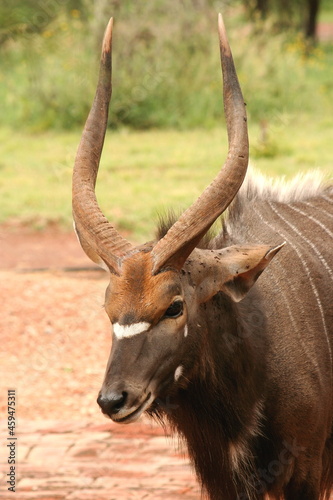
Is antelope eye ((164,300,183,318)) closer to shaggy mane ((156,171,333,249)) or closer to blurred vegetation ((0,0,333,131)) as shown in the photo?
shaggy mane ((156,171,333,249))

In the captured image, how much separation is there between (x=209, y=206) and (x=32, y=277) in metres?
4.63

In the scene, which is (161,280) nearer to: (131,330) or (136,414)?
(131,330)

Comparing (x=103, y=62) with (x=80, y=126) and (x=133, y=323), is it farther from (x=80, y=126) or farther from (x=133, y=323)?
(x=80, y=126)

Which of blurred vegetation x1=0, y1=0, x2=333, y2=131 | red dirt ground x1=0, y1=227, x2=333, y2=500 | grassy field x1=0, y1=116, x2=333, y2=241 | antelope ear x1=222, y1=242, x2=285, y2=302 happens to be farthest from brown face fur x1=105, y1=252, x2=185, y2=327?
blurred vegetation x1=0, y1=0, x2=333, y2=131

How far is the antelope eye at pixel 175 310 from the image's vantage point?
306cm

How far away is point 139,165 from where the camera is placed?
37.9 feet

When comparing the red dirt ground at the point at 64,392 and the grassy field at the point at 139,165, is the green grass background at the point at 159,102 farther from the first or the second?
the red dirt ground at the point at 64,392

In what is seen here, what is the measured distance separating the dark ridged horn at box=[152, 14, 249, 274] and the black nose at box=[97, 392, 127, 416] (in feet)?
1.41

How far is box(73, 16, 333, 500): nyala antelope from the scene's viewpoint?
9.96 ft

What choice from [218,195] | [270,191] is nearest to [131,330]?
[218,195]

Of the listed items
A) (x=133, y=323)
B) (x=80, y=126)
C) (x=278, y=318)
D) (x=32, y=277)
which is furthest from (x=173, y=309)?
(x=80, y=126)

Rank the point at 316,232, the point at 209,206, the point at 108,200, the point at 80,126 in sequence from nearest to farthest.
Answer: the point at 209,206 → the point at 316,232 → the point at 108,200 → the point at 80,126

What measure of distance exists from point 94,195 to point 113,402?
871mm

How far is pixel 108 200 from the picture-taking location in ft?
31.8
